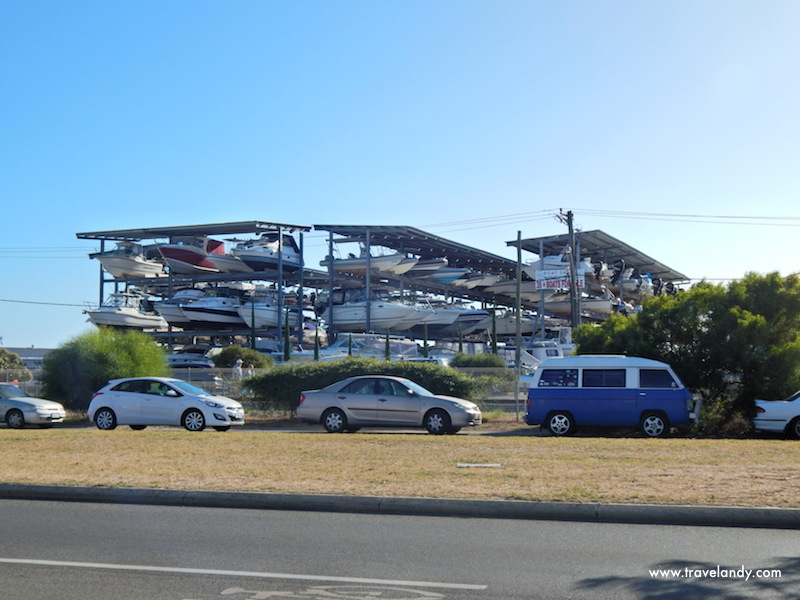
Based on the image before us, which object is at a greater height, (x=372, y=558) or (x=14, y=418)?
(x=372, y=558)

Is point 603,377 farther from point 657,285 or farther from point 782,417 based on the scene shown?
point 657,285

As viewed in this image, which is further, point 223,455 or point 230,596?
point 223,455

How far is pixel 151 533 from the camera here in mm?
8164

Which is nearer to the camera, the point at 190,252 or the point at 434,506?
the point at 434,506

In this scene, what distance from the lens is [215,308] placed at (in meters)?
71.0

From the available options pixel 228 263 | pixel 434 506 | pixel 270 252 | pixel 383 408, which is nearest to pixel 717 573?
pixel 434 506

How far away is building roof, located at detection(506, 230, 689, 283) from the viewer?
6929 centimetres

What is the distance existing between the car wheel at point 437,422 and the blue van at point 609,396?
6.56ft

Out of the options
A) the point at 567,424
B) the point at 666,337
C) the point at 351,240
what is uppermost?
the point at 351,240

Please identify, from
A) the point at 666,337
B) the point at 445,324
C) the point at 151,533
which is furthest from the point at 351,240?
Result: the point at 151,533

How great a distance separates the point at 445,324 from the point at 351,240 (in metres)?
13.9

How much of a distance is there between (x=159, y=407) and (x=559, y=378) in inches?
403

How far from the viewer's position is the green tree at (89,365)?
29.3 m

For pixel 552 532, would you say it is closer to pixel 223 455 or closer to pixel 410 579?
pixel 410 579
